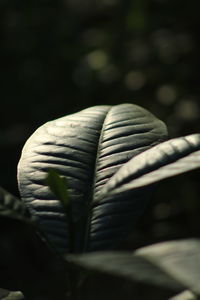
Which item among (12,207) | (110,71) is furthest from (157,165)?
(110,71)

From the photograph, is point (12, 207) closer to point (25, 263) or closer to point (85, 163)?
point (85, 163)

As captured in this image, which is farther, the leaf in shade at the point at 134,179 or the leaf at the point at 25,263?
the leaf at the point at 25,263

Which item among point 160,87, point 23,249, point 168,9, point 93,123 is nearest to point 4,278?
point 23,249

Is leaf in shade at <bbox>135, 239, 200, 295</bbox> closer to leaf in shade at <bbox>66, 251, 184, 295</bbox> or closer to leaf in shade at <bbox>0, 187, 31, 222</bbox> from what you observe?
leaf in shade at <bbox>66, 251, 184, 295</bbox>

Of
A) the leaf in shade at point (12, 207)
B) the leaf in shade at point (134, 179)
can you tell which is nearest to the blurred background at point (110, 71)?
the leaf in shade at point (134, 179)

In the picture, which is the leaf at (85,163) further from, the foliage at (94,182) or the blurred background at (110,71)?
the blurred background at (110,71)
